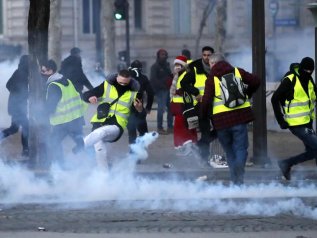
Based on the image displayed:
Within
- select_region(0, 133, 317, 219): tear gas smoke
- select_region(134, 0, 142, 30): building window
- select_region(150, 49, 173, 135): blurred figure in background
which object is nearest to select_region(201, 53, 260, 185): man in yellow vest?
select_region(0, 133, 317, 219): tear gas smoke

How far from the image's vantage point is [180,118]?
13727 mm

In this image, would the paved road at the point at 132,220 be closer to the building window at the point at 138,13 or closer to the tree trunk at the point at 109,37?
the tree trunk at the point at 109,37

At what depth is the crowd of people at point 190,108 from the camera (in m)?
11.1

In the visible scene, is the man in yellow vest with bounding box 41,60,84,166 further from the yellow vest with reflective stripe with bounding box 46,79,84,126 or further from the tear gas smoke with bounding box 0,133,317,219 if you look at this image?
the tear gas smoke with bounding box 0,133,317,219

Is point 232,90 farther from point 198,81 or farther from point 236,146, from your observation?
point 198,81

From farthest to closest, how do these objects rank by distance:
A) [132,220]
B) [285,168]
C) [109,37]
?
[109,37] < [285,168] < [132,220]

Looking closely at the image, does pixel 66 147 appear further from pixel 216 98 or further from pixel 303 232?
pixel 303 232

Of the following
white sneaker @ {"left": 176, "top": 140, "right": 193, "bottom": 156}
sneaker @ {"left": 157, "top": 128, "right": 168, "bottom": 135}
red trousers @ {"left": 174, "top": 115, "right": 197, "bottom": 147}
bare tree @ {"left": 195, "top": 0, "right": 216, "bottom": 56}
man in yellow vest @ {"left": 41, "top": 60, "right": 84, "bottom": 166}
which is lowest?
sneaker @ {"left": 157, "top": 128, "right": 168, "bottom": 135}

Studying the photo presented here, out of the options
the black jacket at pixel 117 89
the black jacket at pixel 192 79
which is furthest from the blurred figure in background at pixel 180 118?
the black jacket at pixel 117 89

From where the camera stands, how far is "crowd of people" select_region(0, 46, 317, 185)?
36.6 feet

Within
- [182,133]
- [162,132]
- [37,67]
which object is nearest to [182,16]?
[162,132]

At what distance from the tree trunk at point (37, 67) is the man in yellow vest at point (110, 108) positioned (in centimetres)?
108

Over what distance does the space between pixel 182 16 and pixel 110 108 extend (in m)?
29.6

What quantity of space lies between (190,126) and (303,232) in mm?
4506
